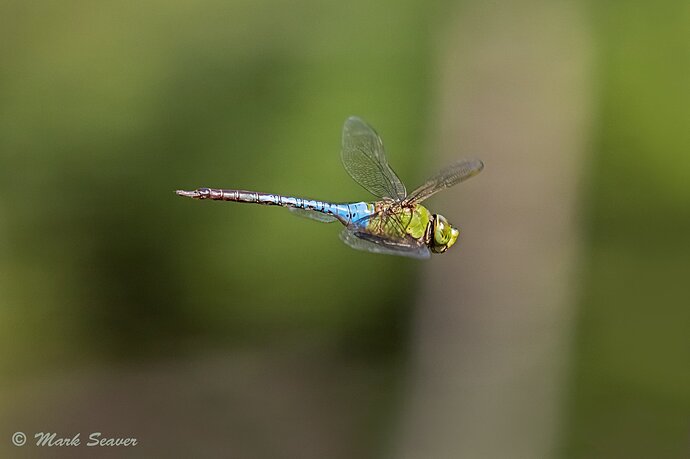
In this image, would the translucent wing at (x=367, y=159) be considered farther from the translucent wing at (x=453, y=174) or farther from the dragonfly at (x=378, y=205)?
the translucent wing at (x=453, y=174)

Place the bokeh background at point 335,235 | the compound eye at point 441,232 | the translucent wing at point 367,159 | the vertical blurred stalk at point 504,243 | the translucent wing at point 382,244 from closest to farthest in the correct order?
the translucent wing at point 382,244 < the compound eye at point 441,232 < the translucent wing at point 367,159 < the bokeh background at point 335,235 < the vertical blurred stalk at point 504,243

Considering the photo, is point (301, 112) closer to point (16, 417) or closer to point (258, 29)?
point (258, 29)

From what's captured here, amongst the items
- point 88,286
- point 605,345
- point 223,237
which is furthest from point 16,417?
point 605,345

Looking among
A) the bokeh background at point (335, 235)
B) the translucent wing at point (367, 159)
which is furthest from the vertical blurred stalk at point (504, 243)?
the translucent wing at point (367, 159)

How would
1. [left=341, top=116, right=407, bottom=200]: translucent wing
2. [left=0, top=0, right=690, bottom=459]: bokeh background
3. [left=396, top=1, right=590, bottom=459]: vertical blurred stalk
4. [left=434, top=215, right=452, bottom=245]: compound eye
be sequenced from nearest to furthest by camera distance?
[left=434, top=215, right=452, bottom=245]: compound eye
[left=341, top=116, right=407, bottom=200]: translucent wing
[left=0, top=0, right=690, bottom=459]: bokeh background
[left=396, top=1, right=590, bottom=459]: vertical blurred stalk

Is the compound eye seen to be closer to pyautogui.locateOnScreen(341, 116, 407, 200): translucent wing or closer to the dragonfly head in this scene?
the dragonfly head

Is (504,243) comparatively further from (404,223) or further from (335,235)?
(404,223)

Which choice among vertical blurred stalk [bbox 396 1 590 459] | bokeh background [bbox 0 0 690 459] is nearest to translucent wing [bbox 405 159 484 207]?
bokeh background [bbox 0 0 690 459]
